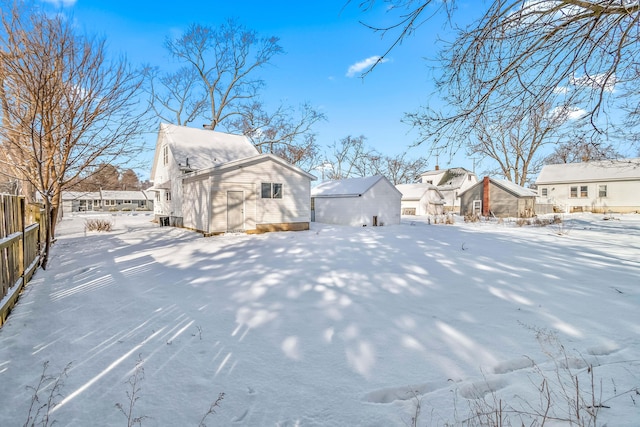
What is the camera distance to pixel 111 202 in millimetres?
52625

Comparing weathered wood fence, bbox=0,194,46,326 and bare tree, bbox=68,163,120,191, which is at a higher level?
bare tree, bbox=68,163,120,191

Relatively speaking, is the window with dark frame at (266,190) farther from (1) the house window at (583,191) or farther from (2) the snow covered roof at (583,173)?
(1) the house window at (583,191)

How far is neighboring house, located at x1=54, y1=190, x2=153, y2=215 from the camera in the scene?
49.3 meters

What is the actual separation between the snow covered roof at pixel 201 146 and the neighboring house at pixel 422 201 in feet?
69.6

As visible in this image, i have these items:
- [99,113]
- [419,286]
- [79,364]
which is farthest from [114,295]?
[99,113]

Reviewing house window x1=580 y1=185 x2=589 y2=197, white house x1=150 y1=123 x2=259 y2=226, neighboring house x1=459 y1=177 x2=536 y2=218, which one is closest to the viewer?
white house x1=150 y1=123 x2=259 y2=226

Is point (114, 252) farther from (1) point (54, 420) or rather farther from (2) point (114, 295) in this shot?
(1) point (54, 420)

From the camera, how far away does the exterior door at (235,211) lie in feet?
45.1

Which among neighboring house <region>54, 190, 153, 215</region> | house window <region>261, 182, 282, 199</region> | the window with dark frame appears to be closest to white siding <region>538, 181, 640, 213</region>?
house window <region>261, 182, 282, 199</region>

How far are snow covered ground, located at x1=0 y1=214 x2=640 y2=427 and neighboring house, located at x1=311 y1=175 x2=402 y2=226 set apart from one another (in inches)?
463

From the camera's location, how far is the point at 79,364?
9.84 ft

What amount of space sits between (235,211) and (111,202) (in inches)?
2025

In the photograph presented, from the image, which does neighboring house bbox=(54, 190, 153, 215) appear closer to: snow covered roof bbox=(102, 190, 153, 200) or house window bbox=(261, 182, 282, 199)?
snow covered roof bbox=(102, 190, 153, 200)

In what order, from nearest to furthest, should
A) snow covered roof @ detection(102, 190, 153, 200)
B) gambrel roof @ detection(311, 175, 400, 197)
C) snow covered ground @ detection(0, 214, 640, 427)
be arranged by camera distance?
1. snow covered ground @ detection(0, 214, 640, 427)
2. gambrel roof @ detection(311, 175, 400, 197)
3. snow covered roof @ detection(102, 190, 153, 200)
